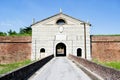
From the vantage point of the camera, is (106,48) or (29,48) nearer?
(106,48)

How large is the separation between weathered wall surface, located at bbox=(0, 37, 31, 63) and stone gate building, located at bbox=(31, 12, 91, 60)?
4.35 feet

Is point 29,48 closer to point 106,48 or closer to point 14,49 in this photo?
point 14,49

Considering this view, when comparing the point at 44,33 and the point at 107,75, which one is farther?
the point at 44,33

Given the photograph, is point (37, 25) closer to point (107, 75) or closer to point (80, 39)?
point (80, 39)

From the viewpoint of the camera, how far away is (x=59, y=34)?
42.7m

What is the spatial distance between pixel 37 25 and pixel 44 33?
1.80 meters

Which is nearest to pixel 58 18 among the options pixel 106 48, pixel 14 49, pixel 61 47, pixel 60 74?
pixel 14 49

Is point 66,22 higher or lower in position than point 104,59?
higher

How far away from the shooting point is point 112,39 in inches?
1650

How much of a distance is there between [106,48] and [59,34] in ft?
26.5

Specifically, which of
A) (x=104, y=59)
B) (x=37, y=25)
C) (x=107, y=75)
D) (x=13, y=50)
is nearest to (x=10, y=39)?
(x=13, y=50)

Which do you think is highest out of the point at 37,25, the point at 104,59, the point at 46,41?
the point at 37,25

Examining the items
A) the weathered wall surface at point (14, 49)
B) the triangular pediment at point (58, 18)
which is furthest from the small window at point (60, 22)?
the weathered wall surface at point (14, 49)

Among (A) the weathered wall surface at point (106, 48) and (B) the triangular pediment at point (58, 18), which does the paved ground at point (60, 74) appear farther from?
(B) the triangular pediment at point (58, 18)
